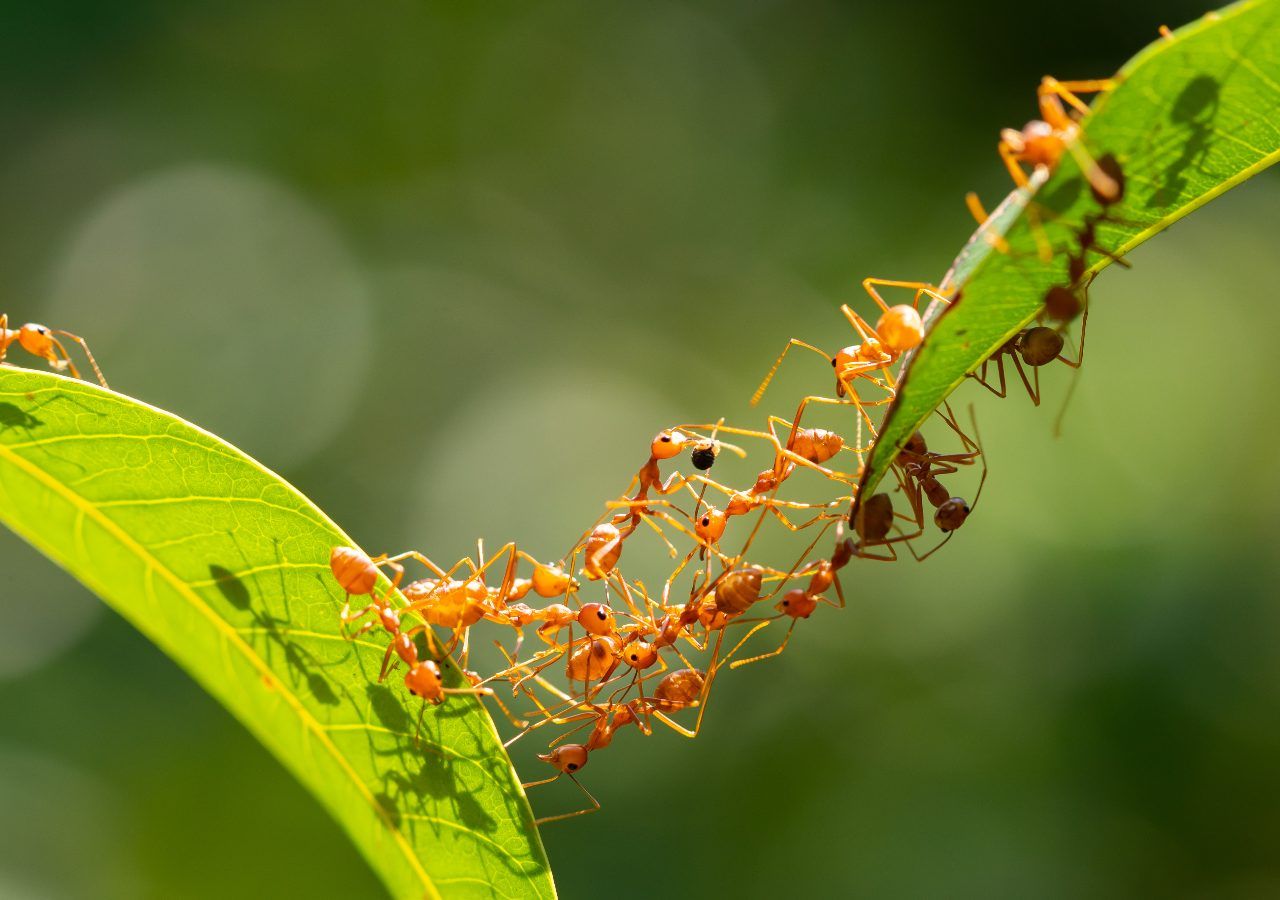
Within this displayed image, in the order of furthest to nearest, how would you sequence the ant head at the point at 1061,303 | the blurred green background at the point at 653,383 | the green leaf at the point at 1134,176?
1. the blurred green background at the point at 653,383
2. the ant head at the point at 1061,303
3. the green leaf at the point at 1134,176

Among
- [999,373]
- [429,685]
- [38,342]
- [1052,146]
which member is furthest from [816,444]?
[38,342]

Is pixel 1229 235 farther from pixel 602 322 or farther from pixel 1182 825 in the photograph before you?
pixel 602 322

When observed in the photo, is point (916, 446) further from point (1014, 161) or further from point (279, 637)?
point (279, 637)

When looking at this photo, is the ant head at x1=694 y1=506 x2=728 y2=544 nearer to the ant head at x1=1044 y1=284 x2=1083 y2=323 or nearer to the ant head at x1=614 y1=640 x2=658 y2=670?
the ant head at x1=614 y1=640 x2=658 y2=670

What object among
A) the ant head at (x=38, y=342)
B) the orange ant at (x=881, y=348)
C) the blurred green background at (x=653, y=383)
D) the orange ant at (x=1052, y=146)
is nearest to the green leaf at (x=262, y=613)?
the orange ant at (x=881, y=348)

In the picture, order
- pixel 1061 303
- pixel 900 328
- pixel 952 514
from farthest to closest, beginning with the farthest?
pixel 952 514 < pixel 900 328 < pixel 1061 303

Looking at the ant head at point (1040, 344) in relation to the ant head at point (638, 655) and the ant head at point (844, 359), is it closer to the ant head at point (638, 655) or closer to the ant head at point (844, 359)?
the ant head at point (844, 359)
